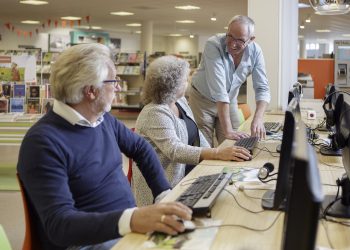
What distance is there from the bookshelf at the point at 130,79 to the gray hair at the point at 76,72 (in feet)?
29.2

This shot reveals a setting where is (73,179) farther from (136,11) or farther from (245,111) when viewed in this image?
(136,11)

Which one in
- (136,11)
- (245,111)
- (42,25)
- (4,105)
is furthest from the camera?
(42,25)

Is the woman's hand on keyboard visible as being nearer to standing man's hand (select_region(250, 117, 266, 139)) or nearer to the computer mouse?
standing man's hand (select_region(250, 117, 266, 139))

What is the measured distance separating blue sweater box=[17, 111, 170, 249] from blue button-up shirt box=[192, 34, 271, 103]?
1.41 meters

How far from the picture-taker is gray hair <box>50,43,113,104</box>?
1.67 metres

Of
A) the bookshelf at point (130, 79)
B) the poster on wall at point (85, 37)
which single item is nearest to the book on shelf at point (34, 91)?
the bookshelf at point (130, 79)

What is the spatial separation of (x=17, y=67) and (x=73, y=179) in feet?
12.3

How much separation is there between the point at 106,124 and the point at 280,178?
2.63ft

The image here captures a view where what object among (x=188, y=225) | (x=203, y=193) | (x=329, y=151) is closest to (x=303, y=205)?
(x=188, y=225)

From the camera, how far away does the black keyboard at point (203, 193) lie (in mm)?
1507

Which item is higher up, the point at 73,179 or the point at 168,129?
the point at 168,129

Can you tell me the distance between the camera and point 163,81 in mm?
2428

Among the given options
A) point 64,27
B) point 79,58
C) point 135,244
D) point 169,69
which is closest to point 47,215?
point 135,244

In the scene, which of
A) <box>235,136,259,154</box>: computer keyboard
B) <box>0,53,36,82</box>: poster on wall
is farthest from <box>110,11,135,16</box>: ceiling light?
<box>235,136,259,154</box>: computer keyboard
